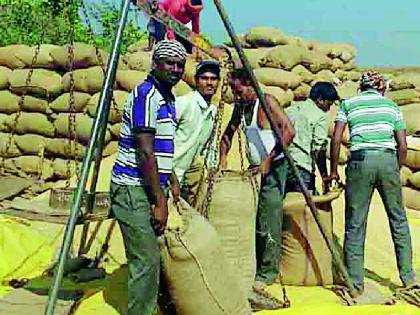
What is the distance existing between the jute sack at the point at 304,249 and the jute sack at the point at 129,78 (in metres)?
3.07

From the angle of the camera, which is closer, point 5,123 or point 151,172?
point 151,172

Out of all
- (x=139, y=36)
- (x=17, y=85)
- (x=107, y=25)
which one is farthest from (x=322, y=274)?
(x=139, y=36)

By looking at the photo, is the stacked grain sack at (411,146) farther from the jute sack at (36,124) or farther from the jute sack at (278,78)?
the jute sack at (36,124)

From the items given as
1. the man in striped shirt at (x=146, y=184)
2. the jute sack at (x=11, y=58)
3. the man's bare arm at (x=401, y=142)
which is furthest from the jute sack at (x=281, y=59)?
the man in striped shirt at (x=146, y=184)

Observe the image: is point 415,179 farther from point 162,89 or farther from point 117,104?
point 162,89

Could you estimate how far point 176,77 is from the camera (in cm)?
347

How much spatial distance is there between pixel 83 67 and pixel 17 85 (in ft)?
2.74

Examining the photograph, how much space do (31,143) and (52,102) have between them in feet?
1.63

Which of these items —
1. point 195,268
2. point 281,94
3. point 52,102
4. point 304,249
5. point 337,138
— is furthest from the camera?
point 281,94

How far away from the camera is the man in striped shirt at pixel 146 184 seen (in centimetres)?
338

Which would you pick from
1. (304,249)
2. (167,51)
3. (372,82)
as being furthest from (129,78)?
(167,51)

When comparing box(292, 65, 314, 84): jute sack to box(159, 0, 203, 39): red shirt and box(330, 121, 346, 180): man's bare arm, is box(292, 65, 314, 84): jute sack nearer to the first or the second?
box(159, 0, 203, 39): red shirt

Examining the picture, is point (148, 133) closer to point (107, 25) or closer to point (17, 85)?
point (17, 85)

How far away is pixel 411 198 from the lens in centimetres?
795
